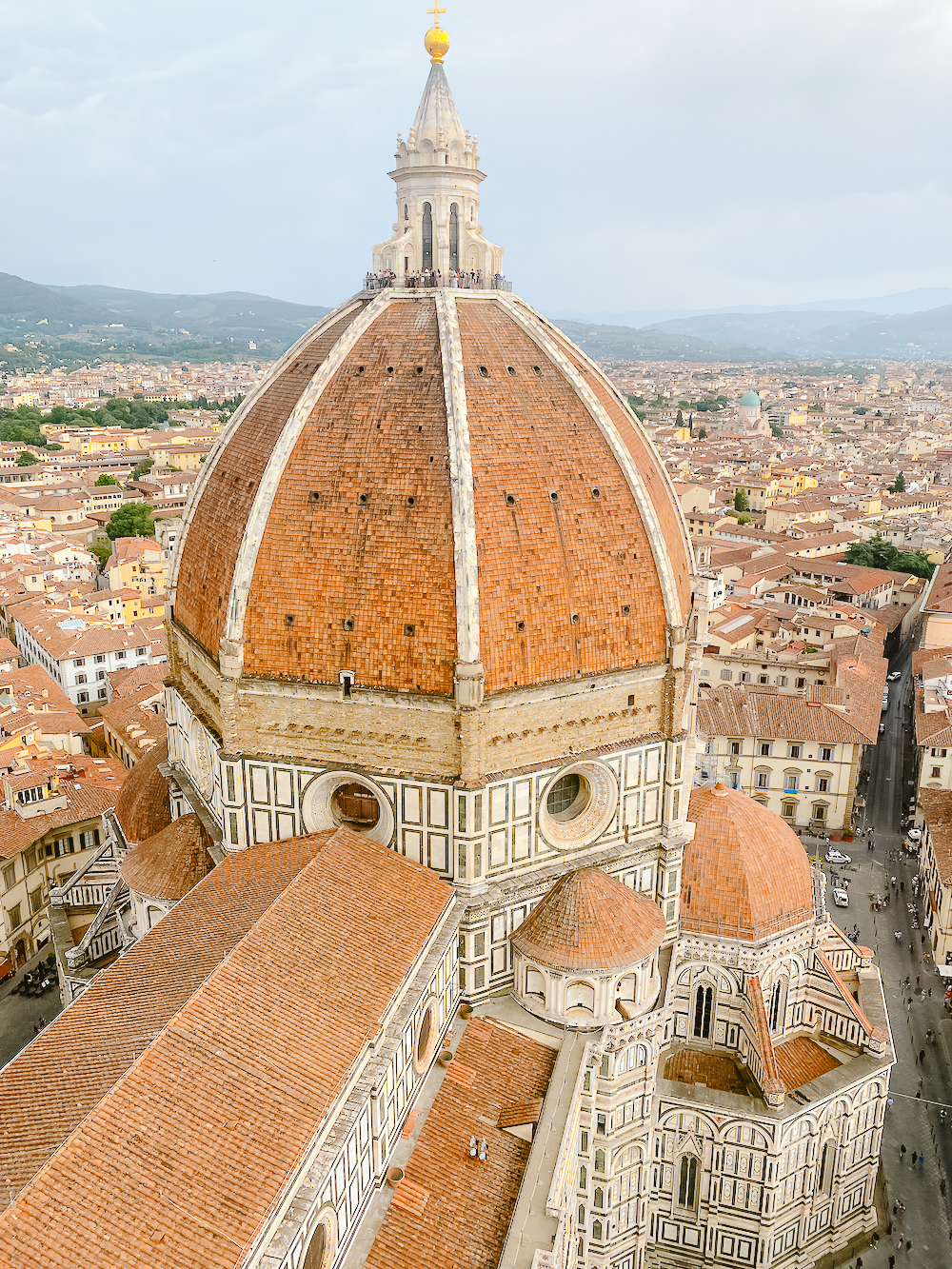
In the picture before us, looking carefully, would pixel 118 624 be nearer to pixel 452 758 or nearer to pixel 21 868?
pixel 21 868

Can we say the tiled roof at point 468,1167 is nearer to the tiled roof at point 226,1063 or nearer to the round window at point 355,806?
the tiled roof at point 226,1063

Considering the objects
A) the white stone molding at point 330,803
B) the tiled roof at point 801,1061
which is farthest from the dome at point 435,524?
the tiled roof at point 801,1061

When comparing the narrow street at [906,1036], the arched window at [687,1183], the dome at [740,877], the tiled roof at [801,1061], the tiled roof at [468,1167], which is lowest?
the narrow street at [906,1036]

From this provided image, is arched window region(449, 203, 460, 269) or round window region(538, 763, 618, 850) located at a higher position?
arched window region(449, 203, 460, 269)

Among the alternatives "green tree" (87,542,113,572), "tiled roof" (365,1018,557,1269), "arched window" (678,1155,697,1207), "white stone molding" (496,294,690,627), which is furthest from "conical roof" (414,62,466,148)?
"green tree" (87,542,113,572)

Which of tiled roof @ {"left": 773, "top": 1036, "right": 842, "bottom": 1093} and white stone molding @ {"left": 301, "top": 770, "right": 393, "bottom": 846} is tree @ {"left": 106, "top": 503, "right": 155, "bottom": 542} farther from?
tiled roof @ {"left": 773, "top": 1036, "right": 842, "bottom": 1093}

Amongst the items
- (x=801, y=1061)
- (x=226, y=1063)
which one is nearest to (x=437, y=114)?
(x=226, y=1063)

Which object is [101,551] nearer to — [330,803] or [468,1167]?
[330,803]
